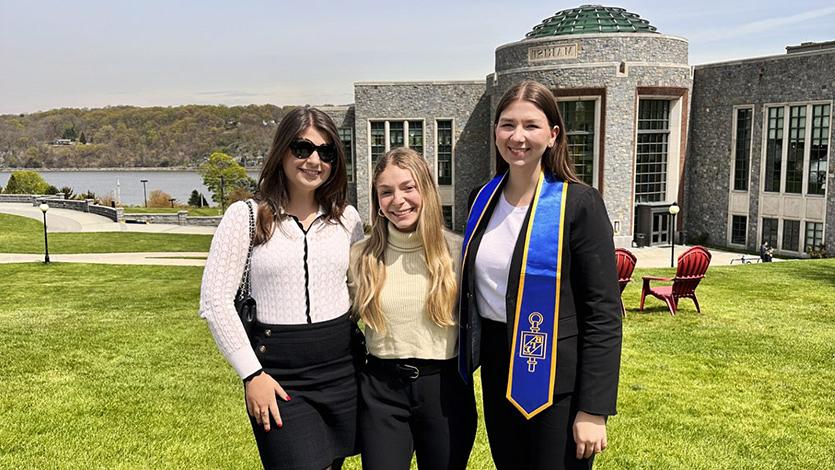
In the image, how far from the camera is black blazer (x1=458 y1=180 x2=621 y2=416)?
2.53 meters

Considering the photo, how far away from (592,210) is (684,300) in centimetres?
968

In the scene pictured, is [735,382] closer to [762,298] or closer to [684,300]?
[684,300]

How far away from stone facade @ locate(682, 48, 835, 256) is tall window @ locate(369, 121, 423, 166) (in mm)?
14998

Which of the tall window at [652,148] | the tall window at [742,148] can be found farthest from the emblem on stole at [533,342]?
the tall window at [742,148]

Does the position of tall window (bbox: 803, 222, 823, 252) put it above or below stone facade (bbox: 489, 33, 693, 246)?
below

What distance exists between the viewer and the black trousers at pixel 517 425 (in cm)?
263

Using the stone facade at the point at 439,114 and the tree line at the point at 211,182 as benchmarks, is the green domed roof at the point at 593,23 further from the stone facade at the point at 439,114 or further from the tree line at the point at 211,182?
the tree line at the point at 211,182

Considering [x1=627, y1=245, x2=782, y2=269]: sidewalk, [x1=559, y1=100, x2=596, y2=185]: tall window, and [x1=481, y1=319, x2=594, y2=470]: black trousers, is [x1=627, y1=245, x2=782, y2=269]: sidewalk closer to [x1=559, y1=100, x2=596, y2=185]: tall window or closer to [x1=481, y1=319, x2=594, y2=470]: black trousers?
[x1=559, y1=100, x2=596, y2=185]: tall window

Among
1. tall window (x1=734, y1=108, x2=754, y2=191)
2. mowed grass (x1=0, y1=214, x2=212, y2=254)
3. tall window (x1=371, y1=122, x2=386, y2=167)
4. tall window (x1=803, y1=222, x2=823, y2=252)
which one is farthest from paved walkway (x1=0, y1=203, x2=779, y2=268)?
tall window (x1=371, y1=122, x2=386, y2=167)

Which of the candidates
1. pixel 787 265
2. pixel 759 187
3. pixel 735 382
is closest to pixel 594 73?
pixel 759 187

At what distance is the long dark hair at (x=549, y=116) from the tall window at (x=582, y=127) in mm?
29700

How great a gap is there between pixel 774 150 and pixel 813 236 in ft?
13.9

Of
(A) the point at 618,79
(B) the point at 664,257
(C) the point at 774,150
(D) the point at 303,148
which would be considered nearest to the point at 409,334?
(D) the point at 303,148

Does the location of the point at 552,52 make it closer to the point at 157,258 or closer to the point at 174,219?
the point at 157,258
